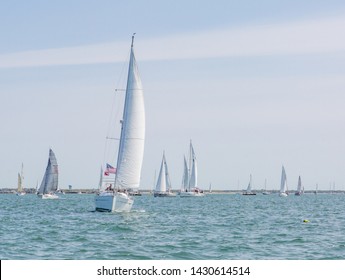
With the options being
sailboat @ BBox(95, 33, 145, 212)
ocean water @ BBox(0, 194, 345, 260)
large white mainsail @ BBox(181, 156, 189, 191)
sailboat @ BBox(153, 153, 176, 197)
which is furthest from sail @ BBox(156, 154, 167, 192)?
ocean water @ BBox(0, 194, 345, 260)

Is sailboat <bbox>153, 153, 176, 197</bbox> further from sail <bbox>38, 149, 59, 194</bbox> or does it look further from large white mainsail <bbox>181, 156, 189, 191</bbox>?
sail <bbox>38, 149, 59, 194</bbox>

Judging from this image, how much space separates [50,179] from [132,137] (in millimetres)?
79780

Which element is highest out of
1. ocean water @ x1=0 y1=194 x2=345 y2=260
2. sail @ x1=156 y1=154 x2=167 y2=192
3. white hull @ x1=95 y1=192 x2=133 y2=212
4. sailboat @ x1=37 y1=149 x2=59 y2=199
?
sail @ x1=156 y1=154 x2=167 y2=192

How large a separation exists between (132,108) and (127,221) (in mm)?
13523

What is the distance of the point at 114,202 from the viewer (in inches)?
2409

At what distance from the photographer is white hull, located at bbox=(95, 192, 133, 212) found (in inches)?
2415

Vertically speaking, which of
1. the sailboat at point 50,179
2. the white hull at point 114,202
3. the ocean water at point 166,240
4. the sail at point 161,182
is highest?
the sail at point 161,182

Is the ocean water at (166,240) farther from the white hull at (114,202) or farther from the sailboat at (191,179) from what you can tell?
the sailboat at (191,179)

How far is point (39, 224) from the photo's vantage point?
170ft

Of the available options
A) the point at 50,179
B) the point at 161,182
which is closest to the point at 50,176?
the point at 50,179

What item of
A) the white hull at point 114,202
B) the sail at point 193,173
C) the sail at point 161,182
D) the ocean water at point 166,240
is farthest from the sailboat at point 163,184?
the ocean water at point 166,240

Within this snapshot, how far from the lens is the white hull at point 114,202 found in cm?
6134
